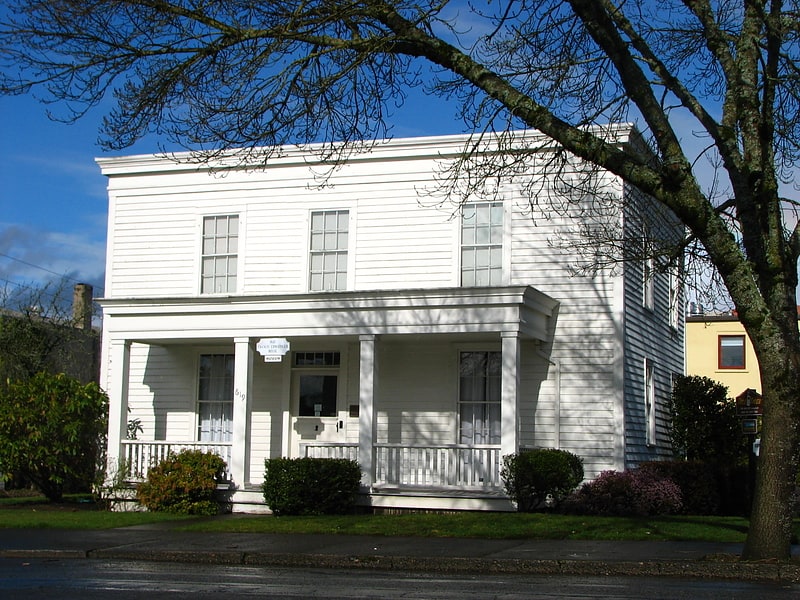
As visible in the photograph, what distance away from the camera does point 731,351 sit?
1948 inches

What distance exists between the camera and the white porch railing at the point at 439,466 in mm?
Result: 19172

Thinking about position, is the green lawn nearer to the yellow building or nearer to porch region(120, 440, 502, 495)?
porch region(120, 440, 502, 495)

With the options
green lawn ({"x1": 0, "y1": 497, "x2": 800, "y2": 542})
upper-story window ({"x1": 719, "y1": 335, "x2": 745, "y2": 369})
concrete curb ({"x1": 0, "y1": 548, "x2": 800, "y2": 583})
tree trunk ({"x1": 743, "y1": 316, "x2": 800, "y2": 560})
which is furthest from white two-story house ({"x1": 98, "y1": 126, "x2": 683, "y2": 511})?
upper-story window ({"x1": 719, "y1": 335, "x2": 745, "y2": 369})

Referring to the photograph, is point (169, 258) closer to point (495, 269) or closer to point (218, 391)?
point (218, 391)

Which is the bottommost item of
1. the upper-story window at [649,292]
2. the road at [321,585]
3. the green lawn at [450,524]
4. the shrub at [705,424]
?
the road at [321,585]

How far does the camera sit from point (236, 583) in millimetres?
10938

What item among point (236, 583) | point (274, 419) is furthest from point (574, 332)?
point (236, 583)

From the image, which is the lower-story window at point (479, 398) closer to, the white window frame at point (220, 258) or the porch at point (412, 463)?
the porch at point (412, 463)

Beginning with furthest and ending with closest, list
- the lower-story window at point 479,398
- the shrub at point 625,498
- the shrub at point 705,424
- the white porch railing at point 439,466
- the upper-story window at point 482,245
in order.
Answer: the shrub at point 705,424 → the upper-story window at point 482,245 → the lower-story window at point 479,398 → the white porch railing at point 439,466 → the shrub at point 625,498

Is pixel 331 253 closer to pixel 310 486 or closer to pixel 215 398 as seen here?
pixel 215 398

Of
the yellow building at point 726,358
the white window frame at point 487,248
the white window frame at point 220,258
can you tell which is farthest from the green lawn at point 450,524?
the yellow building at point 726,358

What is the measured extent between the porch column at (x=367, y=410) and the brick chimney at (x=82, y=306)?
15779 mm

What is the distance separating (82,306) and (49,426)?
53.1 ft

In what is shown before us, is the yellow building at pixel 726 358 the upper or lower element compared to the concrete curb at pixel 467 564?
upper
